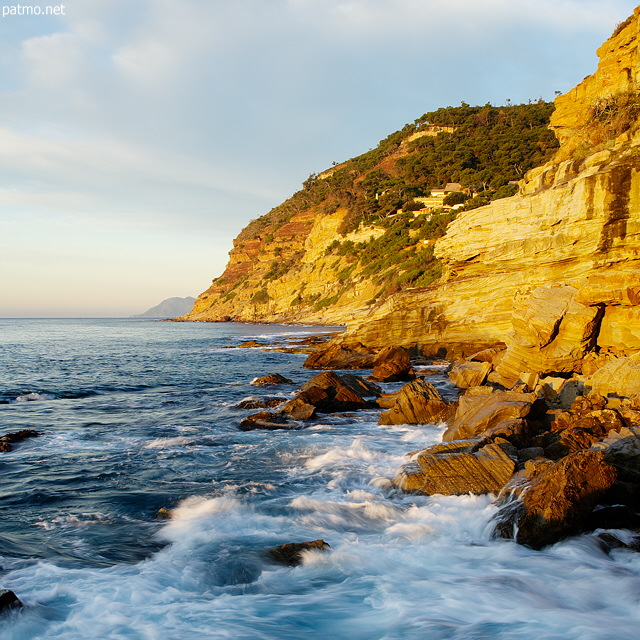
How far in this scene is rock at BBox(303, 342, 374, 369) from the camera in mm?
24422

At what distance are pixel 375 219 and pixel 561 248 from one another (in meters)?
56.7

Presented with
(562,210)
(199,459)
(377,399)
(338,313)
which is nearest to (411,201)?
(338,313)

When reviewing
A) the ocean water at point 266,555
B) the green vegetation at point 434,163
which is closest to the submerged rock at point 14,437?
the ocean water at point 266,555

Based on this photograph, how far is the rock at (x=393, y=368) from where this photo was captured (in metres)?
20.2

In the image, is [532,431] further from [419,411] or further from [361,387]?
[361,387]

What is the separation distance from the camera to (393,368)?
2023 cm

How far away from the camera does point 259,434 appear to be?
12383 mm

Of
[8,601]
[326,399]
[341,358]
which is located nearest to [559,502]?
[8,601]

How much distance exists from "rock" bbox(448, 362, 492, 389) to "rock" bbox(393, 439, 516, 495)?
29.6 ft

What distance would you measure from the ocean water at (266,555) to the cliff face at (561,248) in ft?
28.8

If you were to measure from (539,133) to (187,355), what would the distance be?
74.6 metres

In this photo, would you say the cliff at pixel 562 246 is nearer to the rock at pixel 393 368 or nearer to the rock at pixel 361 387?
the rock at pixel 393 368

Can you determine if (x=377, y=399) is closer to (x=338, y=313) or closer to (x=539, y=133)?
(x=338, y=313)

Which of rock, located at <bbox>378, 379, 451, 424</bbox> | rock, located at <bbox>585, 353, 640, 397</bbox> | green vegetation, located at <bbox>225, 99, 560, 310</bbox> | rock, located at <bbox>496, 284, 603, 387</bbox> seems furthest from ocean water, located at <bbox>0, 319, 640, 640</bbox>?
green vegetation, located at <bbox>225, 99, 560, 310</bbox>
